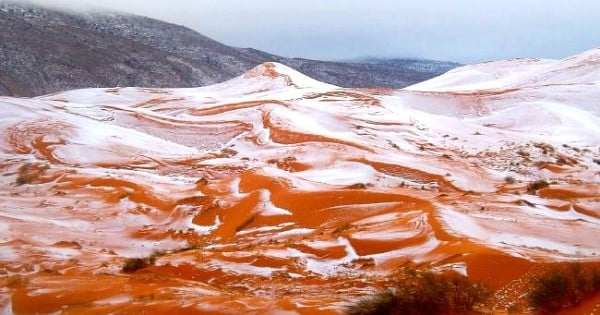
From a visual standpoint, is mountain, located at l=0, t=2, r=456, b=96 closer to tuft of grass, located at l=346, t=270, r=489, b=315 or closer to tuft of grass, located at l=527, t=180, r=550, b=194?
tuft of grass, located at l=527, t=180, r=550, b=194

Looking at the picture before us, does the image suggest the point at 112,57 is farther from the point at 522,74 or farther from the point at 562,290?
the point at 562,290

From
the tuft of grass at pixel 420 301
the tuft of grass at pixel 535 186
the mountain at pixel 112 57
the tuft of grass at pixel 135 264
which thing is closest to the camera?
the tuft of grass at pixel 420 301

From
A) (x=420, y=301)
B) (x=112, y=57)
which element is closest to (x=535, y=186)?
(x=420, y=301)

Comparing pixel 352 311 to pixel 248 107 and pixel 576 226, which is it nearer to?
pixel 576 226

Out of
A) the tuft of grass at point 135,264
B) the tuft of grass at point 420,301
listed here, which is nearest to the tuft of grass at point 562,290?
the tuft of grass at point 420,301

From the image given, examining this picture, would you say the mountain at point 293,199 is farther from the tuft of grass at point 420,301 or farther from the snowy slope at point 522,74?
the snowy slope at point 522,74

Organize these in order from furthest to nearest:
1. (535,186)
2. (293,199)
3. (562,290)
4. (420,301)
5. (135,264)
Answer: (535,186) → (293,199) → (135,264) → (562,290) → (420,301)
